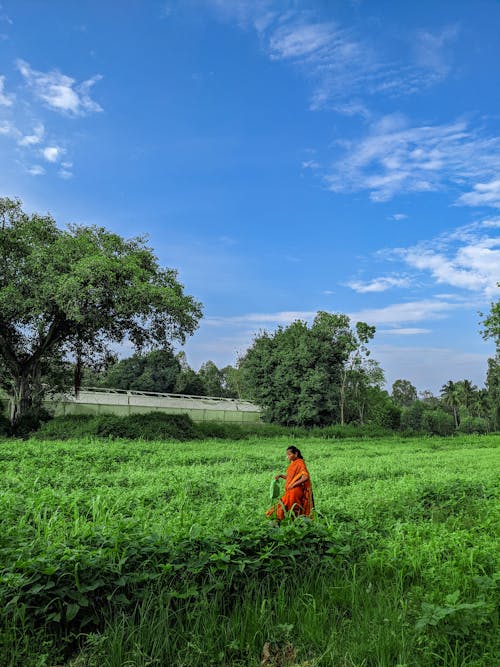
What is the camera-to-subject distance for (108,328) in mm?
21766

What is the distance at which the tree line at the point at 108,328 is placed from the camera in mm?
18781

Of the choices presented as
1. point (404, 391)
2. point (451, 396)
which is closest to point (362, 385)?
point (451, 396)

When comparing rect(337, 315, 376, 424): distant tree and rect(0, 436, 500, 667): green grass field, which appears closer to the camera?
rect(0, 436, 500, 667): green grass field

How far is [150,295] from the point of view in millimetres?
19266

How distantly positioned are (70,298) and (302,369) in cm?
1648

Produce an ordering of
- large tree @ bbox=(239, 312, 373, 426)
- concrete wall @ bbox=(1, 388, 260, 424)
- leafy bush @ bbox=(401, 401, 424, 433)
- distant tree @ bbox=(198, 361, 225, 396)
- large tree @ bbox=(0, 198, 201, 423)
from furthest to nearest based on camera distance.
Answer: distant tree @ bbox=(198, 361, 225, 396) → leafy bush @ bbox=(401, 401, 424, 433) → large tree @ bbox=(239, 312, 373, 426) → concrete wall @ bbox=(1, 388, 260, 424) → large tree @ bbox=(0, 198, 201, 423)

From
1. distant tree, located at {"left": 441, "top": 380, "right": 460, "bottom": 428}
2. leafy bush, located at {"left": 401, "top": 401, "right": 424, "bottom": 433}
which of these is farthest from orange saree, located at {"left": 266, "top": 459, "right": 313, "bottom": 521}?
distant tree, located at {"left": 441, "top": 380, "right": 460, "bottom": 428}

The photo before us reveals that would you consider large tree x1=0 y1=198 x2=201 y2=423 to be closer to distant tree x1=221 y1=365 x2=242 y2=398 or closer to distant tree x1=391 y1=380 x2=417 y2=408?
distant tree x1=221 y1=365 x2=242 y2=398

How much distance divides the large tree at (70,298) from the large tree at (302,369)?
11.0 meters

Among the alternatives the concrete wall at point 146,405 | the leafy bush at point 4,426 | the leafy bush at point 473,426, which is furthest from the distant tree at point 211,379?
the leafy bush at point 4,426

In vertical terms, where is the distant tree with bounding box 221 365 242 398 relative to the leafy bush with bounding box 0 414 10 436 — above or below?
above

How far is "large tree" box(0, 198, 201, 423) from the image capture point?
728 inches

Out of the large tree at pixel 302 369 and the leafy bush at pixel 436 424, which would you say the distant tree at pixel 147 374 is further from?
the leafy bush at pixel 436 424

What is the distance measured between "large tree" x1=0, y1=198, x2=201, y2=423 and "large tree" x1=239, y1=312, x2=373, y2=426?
1096 cm
